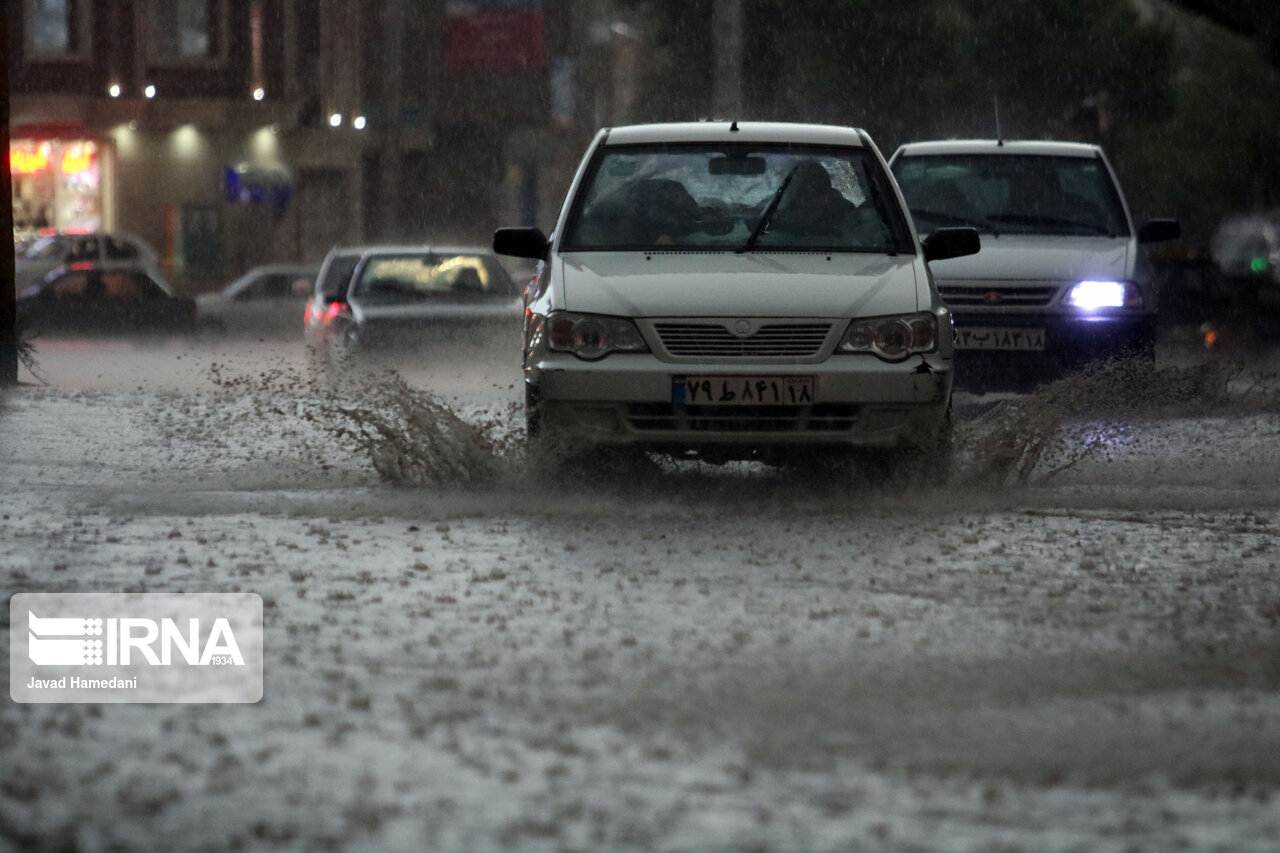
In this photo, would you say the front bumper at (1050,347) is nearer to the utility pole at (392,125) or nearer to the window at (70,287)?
the window at (70,287)

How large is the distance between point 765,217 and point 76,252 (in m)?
23.5

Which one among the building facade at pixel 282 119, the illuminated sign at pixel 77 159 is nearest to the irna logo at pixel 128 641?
the building facade at pixel 282 119

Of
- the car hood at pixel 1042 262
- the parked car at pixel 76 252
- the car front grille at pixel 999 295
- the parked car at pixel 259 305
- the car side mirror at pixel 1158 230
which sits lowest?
the parked car at pixel 259 305

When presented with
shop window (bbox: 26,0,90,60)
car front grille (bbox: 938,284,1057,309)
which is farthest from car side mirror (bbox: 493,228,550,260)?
shop window (bbox: 26,0,90,60)

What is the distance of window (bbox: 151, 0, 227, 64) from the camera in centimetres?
4634

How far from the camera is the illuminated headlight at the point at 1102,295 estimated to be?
509 inches

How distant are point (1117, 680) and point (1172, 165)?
5892 cm

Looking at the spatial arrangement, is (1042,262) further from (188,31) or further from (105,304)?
(188,31)

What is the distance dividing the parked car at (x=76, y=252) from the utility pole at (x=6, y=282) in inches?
575

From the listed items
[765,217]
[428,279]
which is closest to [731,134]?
[765,217]

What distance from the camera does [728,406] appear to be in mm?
8750

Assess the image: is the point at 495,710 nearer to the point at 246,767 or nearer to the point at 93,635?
the point at 246,767

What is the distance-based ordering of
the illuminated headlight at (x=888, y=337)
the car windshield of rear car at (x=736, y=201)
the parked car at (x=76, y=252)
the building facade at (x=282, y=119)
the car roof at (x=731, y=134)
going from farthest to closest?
the building facade at (x=282, y=119) < the parked car at (x=76, y=252) < the car roof at (x=731, y=134) < the car windshield of rear car at (x=736, y=201) < the illuminated headlight at (x=888, y=337)

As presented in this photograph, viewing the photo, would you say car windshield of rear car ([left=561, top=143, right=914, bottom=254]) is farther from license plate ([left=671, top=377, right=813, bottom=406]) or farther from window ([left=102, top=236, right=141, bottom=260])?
window ([left=102, top=236, right=141, bottom=260])
